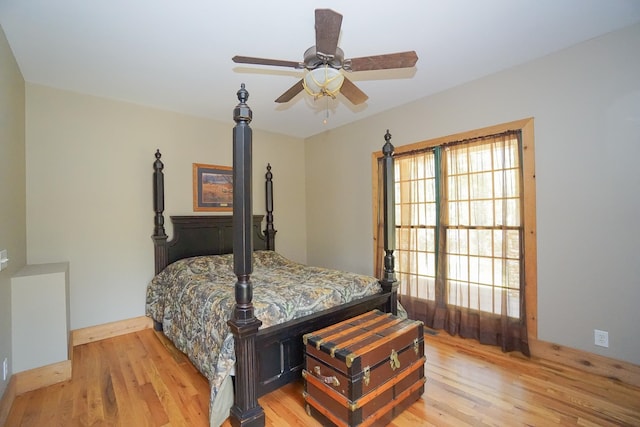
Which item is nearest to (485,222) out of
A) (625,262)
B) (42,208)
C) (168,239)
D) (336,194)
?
(625,262)

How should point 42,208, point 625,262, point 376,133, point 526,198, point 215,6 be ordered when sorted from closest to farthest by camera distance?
point 215,6 → point 625,262 → point 526,198 → point 42,208 → point 376,133

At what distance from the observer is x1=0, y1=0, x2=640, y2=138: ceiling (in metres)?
1.90

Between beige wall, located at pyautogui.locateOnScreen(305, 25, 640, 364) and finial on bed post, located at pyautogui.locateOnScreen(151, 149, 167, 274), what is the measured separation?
11.2ft

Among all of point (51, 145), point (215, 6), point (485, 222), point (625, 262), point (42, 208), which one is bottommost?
point (625, 262)

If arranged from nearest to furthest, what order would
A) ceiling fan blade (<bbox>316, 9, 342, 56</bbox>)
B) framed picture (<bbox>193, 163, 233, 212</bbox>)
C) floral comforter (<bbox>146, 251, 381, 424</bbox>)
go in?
ceiling fan blade (<bbox>316, 9, 342, 56</bbox>) → floral comforter (<bbox>146, 251, 381, 424</bbox>) → framed picture (<bbox>193, 163, 233, 212</bbox>)

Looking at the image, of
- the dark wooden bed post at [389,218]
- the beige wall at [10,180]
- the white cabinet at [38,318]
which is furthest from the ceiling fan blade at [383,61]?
the white cabinet at [38,318]

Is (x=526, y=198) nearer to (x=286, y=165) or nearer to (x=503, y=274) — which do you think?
(x=503, y=274)

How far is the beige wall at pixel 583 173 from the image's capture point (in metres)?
2.16

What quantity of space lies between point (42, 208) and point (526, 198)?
463cm

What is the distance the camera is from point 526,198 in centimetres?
263

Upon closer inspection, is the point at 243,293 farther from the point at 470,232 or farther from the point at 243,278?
the point at 470,232

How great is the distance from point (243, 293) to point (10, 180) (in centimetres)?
211

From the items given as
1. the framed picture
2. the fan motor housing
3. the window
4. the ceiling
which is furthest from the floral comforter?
the ceiling

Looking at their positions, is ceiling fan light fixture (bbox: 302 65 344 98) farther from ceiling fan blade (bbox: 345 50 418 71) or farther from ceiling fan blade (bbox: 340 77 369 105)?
ceiling fan blade (bbox: 340 77 369 105)
